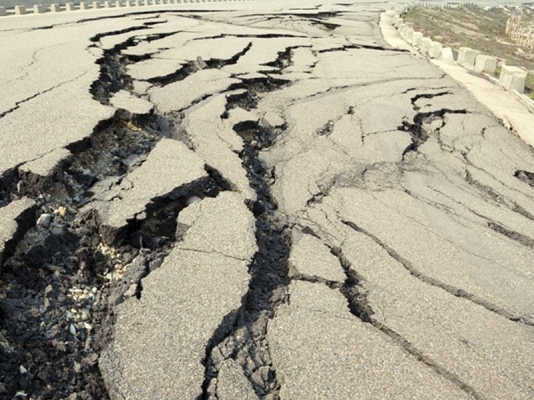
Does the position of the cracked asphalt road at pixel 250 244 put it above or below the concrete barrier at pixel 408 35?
above

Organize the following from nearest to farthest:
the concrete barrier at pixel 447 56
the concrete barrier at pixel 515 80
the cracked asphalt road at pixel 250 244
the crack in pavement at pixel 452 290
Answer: the cracked asphalt road at pixel 250 244
the crack in pavement at pixel 452 290
the concrete barrier at pixel 515 80
the concrete barrier at pixel 447 56

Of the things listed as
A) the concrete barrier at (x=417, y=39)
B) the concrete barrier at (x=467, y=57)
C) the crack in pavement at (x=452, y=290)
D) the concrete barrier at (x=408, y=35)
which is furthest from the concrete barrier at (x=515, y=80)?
the crack in pavement at (x=452, y=290)

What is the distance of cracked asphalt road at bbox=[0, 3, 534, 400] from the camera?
83.7 inches

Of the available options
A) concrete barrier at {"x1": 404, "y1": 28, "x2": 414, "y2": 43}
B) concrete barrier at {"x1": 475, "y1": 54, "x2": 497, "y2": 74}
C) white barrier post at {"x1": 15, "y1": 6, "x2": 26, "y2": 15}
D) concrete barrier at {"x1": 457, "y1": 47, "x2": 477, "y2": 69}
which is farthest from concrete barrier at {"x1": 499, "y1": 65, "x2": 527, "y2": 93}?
white barrier post at {"x1": 15, "y1": 6, "x2": 26, "y2": 15}

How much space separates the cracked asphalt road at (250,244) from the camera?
2127 millimetres

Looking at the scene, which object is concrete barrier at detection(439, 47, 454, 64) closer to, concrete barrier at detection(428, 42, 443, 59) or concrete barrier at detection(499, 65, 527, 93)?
concrete barrier at detection(428, 42, 443, 59)

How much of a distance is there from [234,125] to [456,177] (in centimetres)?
227

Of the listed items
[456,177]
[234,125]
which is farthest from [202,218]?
[456,177]

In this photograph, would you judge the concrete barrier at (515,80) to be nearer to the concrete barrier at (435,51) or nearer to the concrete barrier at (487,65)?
the concrete barrier at (487,65)

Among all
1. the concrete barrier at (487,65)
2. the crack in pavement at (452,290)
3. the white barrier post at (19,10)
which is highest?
the white barrier post at (19,10)

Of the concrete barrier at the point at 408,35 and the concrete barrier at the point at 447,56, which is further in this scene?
the concrete barrier at the point at 408,35

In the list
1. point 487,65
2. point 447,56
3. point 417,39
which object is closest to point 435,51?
point 447,56

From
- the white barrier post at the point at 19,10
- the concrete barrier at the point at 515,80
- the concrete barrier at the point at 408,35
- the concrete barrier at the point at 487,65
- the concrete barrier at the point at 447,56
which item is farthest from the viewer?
the white barrier post at the point at 19,10

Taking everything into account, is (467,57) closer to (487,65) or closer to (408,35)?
(487,65)
